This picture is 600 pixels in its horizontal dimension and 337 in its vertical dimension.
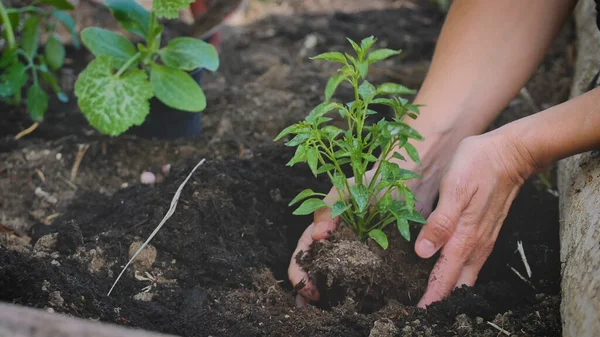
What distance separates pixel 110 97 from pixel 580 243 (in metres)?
1.43

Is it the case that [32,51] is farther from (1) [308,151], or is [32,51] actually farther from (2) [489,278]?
(2) [489,278]

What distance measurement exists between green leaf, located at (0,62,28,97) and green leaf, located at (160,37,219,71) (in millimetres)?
519

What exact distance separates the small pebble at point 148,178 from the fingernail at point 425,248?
94 centimetres

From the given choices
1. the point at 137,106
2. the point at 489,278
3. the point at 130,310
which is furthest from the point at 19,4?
the point at 489,278

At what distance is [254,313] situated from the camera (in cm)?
173

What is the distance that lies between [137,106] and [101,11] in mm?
1588

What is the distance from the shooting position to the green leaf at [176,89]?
2.18 m

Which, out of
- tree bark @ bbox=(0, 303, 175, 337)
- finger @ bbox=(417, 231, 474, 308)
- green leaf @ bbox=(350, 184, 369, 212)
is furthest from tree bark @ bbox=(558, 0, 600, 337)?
tree bark @ bbox=(0, 303, 175, 337)

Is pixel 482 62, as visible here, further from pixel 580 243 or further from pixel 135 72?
pixel 135 72

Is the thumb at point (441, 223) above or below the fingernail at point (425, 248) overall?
above

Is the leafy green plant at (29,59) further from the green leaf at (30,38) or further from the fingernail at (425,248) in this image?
the fingernail at (425,248)

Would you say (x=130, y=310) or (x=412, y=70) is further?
(x=412, y=70)

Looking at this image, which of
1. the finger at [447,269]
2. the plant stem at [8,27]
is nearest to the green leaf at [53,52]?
the plant stem at [8,27]

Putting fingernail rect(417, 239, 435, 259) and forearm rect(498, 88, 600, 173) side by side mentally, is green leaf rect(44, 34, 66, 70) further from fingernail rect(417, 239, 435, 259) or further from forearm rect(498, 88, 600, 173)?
forearm rect(498, 88, 600, 173)
